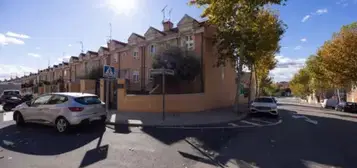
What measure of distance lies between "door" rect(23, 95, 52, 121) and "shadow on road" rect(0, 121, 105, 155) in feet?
1.51

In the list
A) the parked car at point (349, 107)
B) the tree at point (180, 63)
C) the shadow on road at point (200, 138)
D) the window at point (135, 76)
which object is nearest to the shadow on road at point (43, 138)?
the shadow on road at point (200, 138)

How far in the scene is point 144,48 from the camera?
82.2 feet

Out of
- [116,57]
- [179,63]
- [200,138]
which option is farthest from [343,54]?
[116,57]

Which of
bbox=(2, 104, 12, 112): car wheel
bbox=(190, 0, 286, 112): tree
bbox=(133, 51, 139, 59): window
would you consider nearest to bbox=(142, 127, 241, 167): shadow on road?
bbox=(190, 0, 286, 112): tree

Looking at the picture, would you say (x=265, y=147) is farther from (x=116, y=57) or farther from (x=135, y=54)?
(x=116, y=57)

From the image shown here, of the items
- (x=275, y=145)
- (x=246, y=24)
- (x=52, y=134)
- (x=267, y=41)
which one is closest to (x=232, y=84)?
(x=267, y=41)

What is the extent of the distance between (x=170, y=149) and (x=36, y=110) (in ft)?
21.1

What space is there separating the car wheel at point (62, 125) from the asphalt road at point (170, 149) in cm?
31

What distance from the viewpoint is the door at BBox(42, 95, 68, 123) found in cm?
923

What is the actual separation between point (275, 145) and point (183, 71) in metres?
10.7

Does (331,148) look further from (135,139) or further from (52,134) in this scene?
(52,134)

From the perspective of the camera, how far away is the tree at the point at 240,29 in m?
14.7

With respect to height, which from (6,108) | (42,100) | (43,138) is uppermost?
(42,100)

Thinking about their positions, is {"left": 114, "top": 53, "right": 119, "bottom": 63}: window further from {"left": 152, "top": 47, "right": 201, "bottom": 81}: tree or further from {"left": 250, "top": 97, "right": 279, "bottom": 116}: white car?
{"left": 250, "top": 97, "right": 279, "bottom": 116}: white car
